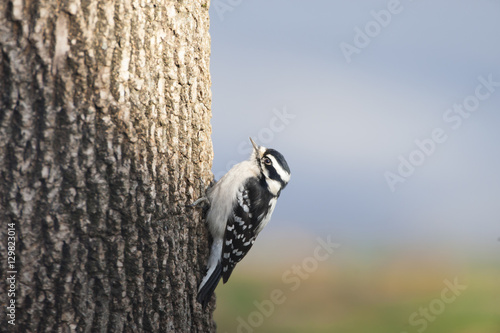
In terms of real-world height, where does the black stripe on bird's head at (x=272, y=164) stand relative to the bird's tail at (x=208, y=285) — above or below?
above

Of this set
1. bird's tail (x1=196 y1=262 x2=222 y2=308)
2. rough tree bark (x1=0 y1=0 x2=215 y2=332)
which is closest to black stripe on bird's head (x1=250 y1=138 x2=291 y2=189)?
bird's tail (x1=196 y1=262 x2=222 y2=308)

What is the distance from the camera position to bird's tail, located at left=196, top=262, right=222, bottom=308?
108 inches

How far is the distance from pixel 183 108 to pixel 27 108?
2.52 feet

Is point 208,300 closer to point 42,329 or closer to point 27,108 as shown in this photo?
point 42,329

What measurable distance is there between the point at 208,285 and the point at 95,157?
107 centimetres

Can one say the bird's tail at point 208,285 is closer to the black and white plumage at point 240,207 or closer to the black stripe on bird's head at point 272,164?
the black and white plumage at point 240,207

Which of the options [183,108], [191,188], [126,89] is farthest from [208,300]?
[126,89]

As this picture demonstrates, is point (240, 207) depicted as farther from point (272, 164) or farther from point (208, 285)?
point (208, 285)

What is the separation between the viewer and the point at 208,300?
A: 282 centimetres

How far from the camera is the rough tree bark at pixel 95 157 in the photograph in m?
2.04

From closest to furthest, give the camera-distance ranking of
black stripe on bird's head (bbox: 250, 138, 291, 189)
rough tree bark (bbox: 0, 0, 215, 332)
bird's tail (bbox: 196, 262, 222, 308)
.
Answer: rough tree bark (bbox: 0, 0, 215, 332) < bird's tail (bbox: 196, 262, 222, 308) < black stripe on bird's head (bbox: 250, 138, 291, 189)

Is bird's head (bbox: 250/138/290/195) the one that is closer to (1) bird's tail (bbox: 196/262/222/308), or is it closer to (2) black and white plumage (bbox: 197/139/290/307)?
(2) black and white plumage (bbox: 197/139/290/307)

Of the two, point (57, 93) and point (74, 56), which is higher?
point (74, 56)

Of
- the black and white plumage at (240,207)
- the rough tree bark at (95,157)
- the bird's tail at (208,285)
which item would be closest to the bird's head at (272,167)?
the black and white plumage at (240,207)
